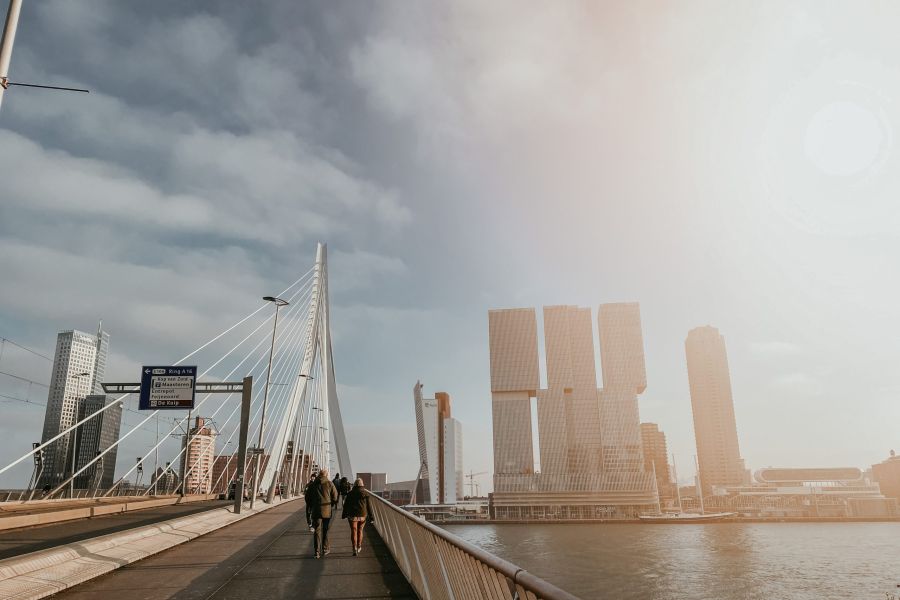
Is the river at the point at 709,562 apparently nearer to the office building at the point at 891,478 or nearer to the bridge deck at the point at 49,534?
the bridge deck at the point at 49,534

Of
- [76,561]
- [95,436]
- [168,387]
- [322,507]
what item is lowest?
[76,561]

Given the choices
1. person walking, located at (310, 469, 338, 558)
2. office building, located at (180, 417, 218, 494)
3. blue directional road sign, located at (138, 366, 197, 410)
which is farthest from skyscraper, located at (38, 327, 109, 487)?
person walking, located at (310, 469, 338, 558)

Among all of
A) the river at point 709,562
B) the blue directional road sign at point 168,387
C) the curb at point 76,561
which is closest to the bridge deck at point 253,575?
the curb at point 76,561

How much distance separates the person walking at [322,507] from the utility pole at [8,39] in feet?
28.8

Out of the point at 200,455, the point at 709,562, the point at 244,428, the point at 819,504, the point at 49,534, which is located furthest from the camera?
the point at 819,504

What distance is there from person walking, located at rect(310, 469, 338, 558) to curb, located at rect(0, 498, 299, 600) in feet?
10.3

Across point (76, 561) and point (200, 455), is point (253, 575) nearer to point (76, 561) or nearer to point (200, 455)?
point (76, 561)

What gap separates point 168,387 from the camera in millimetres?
24469

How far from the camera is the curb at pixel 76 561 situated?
7.14 m

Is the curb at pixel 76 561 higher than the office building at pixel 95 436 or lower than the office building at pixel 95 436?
lower

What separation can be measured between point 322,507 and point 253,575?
2882 mm

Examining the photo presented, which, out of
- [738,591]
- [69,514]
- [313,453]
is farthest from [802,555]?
[69,514]

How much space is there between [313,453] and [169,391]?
3931 centimetres

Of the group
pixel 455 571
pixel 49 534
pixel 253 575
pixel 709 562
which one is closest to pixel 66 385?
pixel 49 534
